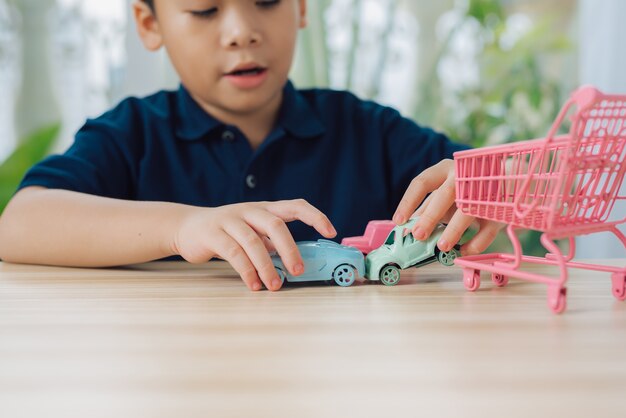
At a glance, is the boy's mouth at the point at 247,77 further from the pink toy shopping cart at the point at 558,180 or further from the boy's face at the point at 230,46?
the pink toy shopping cart at the point at 558,180

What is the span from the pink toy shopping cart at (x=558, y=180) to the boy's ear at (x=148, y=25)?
2.68 feet

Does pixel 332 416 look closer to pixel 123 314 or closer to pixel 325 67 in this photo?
pixel 123 314

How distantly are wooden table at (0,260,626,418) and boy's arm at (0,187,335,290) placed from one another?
0.14ft

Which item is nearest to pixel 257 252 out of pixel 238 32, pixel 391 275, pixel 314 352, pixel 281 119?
pixel 391 275

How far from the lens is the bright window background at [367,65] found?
208 cm

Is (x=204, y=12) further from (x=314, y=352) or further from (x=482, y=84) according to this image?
(x=482, y=84)

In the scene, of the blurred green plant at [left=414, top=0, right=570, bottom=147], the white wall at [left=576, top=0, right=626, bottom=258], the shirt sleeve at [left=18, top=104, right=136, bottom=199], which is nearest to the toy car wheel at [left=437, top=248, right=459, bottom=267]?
the shirt sleeve at [left=18, top=104, right=136, bottom=199]

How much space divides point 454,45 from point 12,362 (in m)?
1.97

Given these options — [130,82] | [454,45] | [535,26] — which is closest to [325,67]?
[454,45]

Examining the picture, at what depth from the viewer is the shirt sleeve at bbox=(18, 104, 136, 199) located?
1005 mm

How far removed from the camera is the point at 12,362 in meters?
0.39

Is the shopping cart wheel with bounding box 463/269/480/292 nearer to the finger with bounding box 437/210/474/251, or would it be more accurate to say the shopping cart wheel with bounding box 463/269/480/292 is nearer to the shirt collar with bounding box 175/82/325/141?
the finger with bounding box 437/210/474/251

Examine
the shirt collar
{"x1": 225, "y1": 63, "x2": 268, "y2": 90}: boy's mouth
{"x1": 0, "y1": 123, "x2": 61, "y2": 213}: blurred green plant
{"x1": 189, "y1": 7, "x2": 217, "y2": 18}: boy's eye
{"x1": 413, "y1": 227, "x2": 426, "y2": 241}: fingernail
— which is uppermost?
{"x1": 189, "y1": 7, "x2": 217, "y2": 18}: boy's eye

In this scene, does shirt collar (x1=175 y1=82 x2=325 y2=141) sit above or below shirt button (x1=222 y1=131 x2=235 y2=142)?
above
